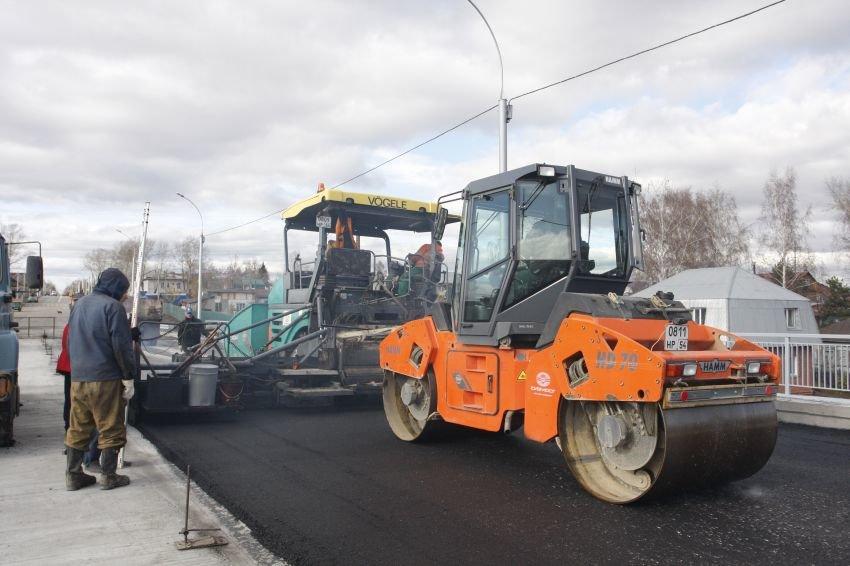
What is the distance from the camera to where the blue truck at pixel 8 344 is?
20.6ft

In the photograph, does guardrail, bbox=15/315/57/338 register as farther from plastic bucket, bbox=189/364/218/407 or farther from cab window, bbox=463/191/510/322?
cab window, bbox=463/191/510/322

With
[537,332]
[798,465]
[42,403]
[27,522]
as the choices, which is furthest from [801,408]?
[42,403]

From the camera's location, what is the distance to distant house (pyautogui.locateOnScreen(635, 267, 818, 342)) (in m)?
27.5

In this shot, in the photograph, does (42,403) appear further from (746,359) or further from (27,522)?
(746,359)

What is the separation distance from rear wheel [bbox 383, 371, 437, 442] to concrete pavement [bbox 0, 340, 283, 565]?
8.00 ft

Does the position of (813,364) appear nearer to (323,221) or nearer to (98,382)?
(323,221)

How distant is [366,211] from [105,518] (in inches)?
256

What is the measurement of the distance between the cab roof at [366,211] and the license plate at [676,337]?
202 inches

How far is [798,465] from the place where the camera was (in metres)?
6.41

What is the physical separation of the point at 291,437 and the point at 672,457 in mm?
4359

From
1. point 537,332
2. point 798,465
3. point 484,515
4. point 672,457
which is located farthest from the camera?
point 798,465

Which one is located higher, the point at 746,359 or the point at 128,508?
the point at 746,359

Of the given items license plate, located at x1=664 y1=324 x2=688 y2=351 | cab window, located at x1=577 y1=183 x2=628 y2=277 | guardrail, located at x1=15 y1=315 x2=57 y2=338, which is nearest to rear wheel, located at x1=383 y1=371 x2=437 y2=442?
cab window, located at x1=577 y1=183 x2=628 y2=277

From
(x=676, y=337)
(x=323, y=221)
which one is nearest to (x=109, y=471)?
(x=676, y=337)
